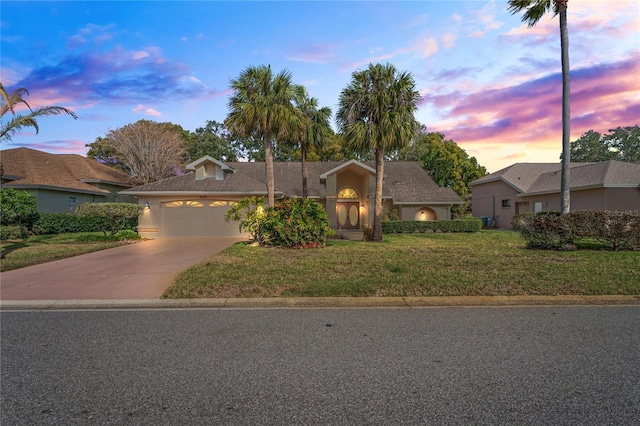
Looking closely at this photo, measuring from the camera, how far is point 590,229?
11.6m

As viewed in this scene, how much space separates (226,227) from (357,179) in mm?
11072

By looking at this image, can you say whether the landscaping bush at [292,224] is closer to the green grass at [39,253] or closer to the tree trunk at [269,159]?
the tree trunk at [269,159]

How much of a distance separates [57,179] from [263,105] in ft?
57.4

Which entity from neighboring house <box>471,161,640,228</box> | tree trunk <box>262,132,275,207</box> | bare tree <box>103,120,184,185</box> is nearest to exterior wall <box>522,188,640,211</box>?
neighboring house <box>471,161,640,228</box>

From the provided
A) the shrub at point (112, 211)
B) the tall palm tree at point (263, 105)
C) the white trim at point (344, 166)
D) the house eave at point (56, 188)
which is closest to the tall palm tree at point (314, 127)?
the white trim at point (344, 166)

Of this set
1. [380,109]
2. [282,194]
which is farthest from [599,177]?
[282,194]

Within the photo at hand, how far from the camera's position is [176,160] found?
110 ft

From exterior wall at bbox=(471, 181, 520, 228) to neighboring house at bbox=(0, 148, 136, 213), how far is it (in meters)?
31.2

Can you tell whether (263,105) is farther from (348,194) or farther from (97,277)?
(348,194)

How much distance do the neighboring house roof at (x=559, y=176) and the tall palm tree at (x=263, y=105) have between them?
19597mm

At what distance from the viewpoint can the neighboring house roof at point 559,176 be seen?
71.8 ft

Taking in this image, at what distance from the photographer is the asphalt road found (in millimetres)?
2838

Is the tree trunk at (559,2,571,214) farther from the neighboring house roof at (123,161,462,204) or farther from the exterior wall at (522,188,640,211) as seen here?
the neighboring house roof at (123,161,462,204)

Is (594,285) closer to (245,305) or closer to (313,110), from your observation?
(245,305)
